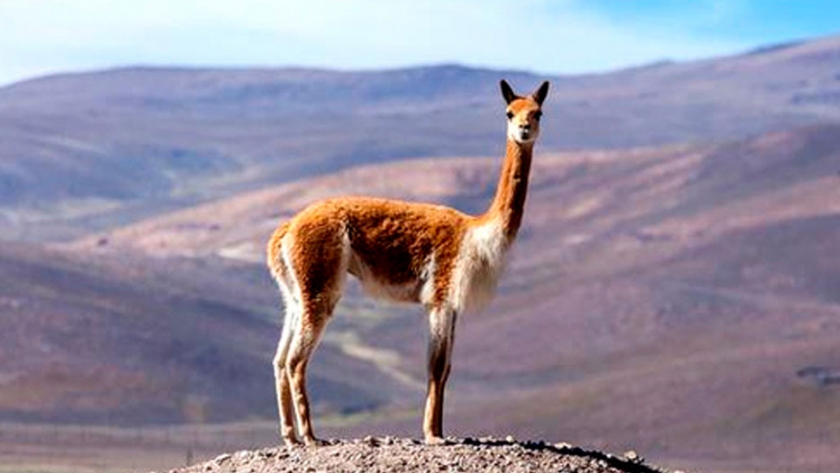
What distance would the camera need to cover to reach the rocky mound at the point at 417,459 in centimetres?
1930

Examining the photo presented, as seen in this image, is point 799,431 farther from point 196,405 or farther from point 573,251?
point 573,251

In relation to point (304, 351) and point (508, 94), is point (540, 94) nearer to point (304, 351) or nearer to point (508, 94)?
point (508, 94)

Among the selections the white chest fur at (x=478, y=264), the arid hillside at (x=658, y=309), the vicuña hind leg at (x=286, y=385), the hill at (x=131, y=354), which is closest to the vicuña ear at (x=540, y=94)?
the white chest fur at (x=478, y=264)

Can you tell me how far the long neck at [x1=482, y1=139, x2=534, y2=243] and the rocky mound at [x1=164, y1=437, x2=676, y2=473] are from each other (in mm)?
1836

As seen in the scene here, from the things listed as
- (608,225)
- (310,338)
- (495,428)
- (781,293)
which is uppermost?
(608,225)

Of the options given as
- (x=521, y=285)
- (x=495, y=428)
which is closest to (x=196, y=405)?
(x=495, y=428)

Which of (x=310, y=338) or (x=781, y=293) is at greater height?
(x=781, y=293)

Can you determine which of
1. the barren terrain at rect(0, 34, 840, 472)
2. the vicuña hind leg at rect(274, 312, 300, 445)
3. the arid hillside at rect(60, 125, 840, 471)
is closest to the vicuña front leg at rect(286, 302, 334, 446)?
the vicuña hind leg at rect(274, 312, 300, 445)

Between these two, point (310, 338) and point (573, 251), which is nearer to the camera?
point (310, 338)

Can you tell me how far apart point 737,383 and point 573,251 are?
7063 cm

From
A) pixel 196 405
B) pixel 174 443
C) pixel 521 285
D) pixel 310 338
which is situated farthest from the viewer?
pixel 521 285

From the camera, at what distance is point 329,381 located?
111 meters

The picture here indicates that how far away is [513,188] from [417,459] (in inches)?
103

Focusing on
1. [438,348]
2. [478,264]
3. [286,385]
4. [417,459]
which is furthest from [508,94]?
[417,459]
